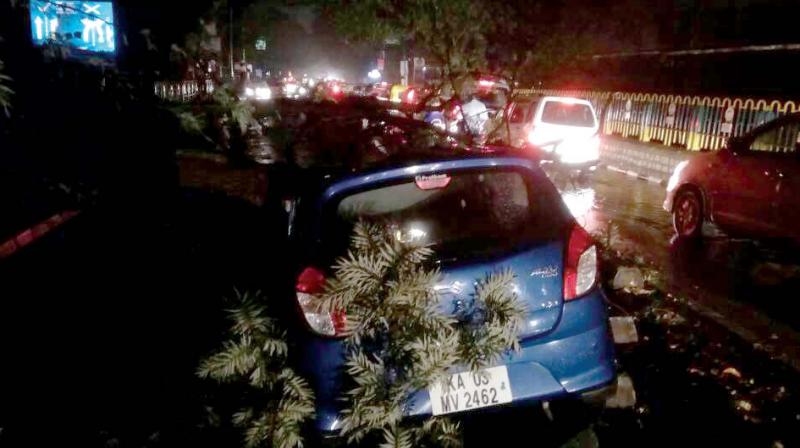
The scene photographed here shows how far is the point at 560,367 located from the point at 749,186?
532cm

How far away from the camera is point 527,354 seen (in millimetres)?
3326

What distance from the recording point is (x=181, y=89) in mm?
3525

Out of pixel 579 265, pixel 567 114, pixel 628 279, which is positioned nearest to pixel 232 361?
pixel 579 265

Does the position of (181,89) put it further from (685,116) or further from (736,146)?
(685,116)

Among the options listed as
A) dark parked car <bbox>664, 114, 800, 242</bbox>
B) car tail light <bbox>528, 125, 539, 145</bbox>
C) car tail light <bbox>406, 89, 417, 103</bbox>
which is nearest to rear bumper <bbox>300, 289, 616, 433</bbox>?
dark parked car <bbox>664, 114, 800, 242</bbox>

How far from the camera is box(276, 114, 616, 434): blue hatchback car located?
3242 mm

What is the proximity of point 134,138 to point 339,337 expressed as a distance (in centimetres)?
141

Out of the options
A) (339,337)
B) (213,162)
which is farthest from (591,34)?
(339,337)

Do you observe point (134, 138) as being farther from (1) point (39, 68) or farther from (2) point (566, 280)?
(2) point (566, 280)

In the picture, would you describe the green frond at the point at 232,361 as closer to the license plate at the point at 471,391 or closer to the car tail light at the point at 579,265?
the license plate at the point at 471,391

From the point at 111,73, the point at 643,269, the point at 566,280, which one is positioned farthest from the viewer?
the point at 643,269

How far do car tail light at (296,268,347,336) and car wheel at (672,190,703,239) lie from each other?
6685 millimetres

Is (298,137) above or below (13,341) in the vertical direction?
above

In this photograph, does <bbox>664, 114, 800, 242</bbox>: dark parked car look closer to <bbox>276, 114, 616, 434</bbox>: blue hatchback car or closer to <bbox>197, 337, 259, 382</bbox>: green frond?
<bbox>276, 114, 616, 434</bbox>: blue hatchback car
